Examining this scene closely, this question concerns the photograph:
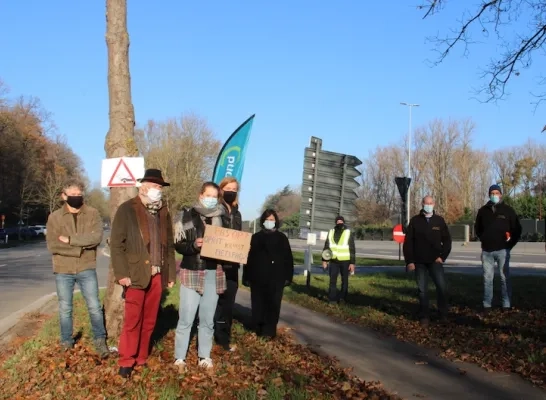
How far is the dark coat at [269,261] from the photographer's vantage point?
7891mm

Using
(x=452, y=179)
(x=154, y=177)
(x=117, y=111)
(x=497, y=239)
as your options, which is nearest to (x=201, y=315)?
(x=154, y=177)

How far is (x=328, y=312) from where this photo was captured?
10461 mm

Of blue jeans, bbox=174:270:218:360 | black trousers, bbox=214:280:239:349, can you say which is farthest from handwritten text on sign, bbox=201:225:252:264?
black trousers, bbox=214:280:239:349

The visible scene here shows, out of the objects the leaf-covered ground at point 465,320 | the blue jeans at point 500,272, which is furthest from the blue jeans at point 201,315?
the blue jeans at point 500,272

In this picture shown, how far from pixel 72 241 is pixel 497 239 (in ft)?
21.8

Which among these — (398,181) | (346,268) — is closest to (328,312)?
(346,268)

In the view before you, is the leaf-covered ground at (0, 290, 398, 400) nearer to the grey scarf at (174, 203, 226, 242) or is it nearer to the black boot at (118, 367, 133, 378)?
the black boot at (118, 367, 133, 378)

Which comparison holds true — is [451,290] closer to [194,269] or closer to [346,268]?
[346,268]

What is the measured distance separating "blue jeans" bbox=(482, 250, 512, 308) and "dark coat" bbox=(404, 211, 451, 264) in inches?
42.4

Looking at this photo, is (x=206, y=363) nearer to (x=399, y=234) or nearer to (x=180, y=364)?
(x=180, y=364)

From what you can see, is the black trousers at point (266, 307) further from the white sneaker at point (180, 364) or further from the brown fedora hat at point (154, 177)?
the brown fedora hat at point (154, 177)

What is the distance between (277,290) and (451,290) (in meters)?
6.46

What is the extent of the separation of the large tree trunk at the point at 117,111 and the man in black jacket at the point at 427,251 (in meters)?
4.32

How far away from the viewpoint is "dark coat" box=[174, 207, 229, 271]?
230 inches
